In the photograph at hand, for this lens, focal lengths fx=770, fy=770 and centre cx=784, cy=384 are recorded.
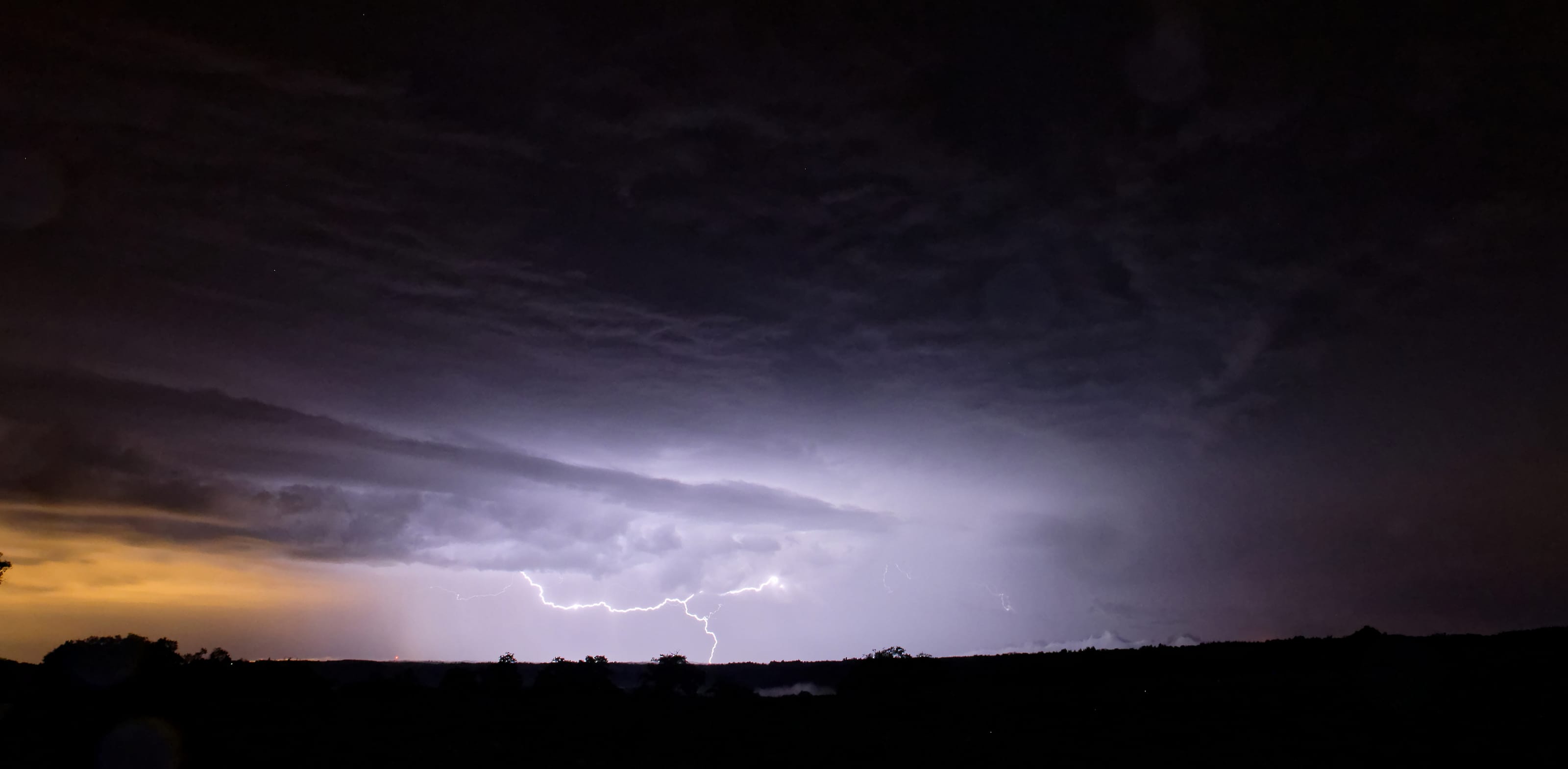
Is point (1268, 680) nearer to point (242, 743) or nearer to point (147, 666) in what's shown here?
point (242, 743)

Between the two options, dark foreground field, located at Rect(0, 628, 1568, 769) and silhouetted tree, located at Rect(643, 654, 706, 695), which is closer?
dark foreground field, located at Rect(0, 628, 1568, 769)

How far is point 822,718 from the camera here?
31.0 m

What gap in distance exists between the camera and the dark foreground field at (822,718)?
2384cm

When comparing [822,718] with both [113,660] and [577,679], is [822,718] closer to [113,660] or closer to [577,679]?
[577,679]

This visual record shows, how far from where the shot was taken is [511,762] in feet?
82.8

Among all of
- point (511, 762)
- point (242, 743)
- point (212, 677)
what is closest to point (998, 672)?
point (511, 762)

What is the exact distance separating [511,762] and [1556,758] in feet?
97.1

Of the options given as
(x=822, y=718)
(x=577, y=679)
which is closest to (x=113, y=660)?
(x=577, y=679)

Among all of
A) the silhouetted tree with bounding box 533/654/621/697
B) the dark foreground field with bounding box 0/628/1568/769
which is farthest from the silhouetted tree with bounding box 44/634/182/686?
the silhouetted tree with bounding box 533/654/621/697

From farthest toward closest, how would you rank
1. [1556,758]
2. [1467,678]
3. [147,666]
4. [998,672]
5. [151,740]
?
[998,672] → [147,666] → [1467,678] → [151,740] → [1556,758]

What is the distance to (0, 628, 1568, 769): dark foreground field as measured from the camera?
23.8 m

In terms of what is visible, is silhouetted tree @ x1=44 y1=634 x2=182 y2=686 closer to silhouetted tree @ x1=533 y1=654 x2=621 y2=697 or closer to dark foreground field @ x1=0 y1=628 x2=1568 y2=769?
dark foreground field @ x1=0 y1=628 x2=1568 y2=769

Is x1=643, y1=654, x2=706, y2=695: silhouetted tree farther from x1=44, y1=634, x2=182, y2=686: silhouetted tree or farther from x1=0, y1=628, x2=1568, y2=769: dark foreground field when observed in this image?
x1=44, y1=634, x2=182, y2=686: silhouetted tree

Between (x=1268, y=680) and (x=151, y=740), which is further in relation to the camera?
(x=1268, y=680)
